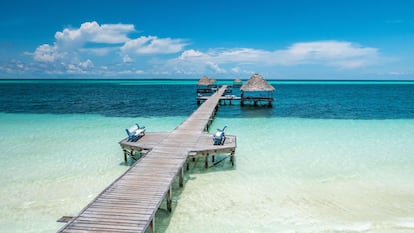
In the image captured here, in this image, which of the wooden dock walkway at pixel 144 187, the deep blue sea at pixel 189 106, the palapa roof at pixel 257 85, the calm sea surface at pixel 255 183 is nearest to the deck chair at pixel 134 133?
the wooden dock walkway at pixel 144 187

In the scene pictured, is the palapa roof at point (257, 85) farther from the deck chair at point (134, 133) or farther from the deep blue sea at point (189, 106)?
the deck chair at point (134, 133)

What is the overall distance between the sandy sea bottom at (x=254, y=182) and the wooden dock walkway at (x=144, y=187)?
85 centimetres

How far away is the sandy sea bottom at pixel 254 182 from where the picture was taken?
7.40 meters

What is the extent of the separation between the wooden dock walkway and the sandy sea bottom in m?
0.85

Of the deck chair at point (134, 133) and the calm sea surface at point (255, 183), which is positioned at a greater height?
the deck chair at point (134, 133)

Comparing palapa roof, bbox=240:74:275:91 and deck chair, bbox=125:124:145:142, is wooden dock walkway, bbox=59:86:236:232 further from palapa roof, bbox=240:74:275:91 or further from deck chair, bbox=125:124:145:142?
palapa roof, bbox=240:74:275:91

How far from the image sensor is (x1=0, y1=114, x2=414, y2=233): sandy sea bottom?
24.3 feet

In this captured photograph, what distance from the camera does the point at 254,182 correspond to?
32.9 ft

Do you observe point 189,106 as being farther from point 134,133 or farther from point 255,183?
point 255,183

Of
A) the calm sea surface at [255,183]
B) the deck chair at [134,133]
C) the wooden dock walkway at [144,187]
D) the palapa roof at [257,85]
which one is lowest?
the calm sea surface at [255,183]

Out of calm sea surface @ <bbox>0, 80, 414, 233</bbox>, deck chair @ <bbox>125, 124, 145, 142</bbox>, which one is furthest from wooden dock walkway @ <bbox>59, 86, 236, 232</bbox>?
calm sea surface @ <bbox>0, 80, 414, 233</bbox>

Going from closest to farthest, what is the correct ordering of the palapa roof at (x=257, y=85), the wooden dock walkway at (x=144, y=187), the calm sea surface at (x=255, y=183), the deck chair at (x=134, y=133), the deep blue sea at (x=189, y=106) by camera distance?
the wooden dock walkway at (x=144, y=187) < the calm sea surface at (x=255, y=183) < the deck chair at (x=134, y=133) < the deep blue sea at (x=189, y=106) < the palapa roof at (x=257, y=85)

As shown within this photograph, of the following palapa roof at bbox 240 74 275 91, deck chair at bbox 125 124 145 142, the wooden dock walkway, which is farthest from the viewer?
palapa roof at bbox 240 74 275 91

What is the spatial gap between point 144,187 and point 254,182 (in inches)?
164
